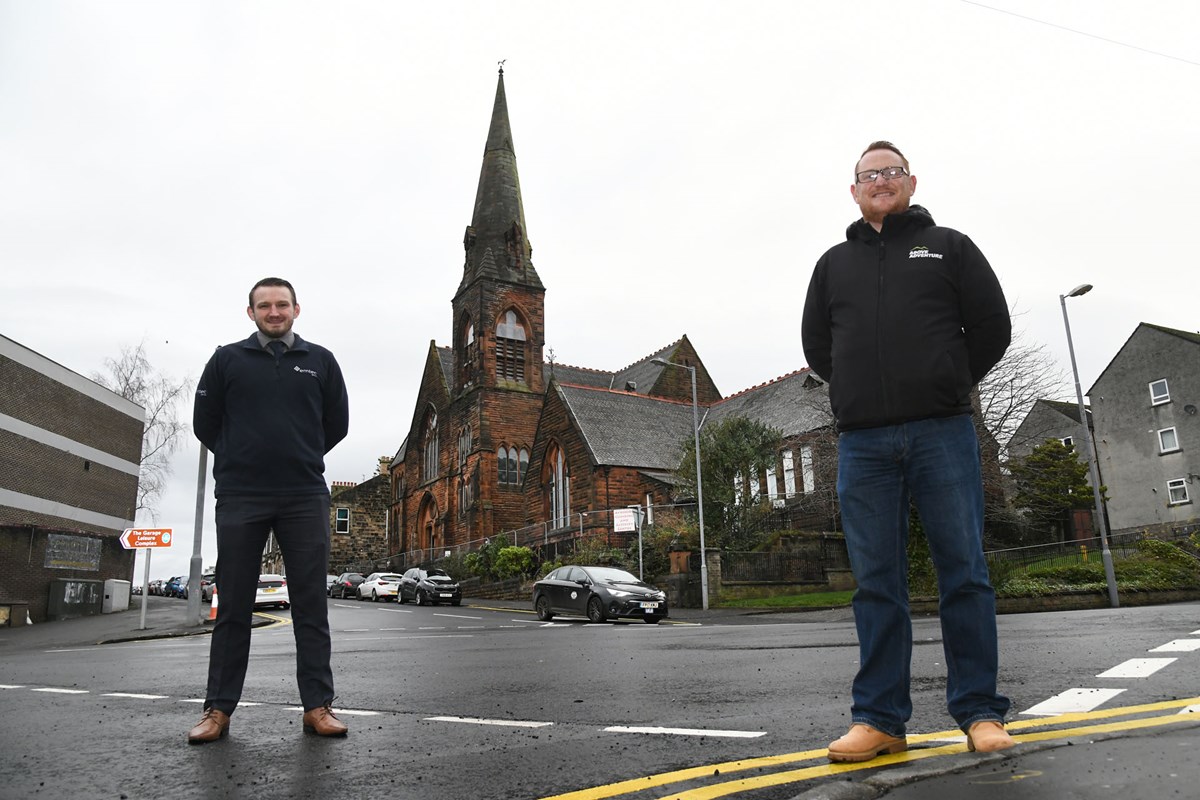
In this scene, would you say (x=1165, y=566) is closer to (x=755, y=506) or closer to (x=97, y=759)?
(x=755, y=506)

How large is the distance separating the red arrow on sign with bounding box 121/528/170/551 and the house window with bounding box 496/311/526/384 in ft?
102

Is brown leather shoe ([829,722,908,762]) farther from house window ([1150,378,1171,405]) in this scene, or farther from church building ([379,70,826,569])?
house window ([1150,378,1171,405])

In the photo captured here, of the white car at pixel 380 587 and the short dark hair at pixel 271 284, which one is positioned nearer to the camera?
the short dark hair at pixel 271 284

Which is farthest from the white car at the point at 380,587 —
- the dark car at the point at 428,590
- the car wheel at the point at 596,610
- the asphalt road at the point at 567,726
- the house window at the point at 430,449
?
the asphalt road at the point at 567,726

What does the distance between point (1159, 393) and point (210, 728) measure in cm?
4910

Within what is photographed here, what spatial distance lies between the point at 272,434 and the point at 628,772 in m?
2.63

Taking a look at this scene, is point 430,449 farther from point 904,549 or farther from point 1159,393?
point 904,549

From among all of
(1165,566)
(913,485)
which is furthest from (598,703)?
(1165,566)

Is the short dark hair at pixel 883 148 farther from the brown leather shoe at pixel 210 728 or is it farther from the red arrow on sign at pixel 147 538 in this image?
the red arrow on sign at pixel 147 538

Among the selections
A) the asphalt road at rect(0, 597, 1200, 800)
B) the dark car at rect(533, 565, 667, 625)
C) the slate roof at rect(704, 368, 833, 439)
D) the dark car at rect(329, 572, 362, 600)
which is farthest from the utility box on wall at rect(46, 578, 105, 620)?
the asphalt road at rect(0, 597, 1200, 800)

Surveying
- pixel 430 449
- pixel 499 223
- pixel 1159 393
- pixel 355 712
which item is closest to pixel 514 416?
pixel 430 449

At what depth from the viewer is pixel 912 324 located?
3715 mm

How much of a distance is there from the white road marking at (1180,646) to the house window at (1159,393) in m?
42.3

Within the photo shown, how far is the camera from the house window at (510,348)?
54844mm
